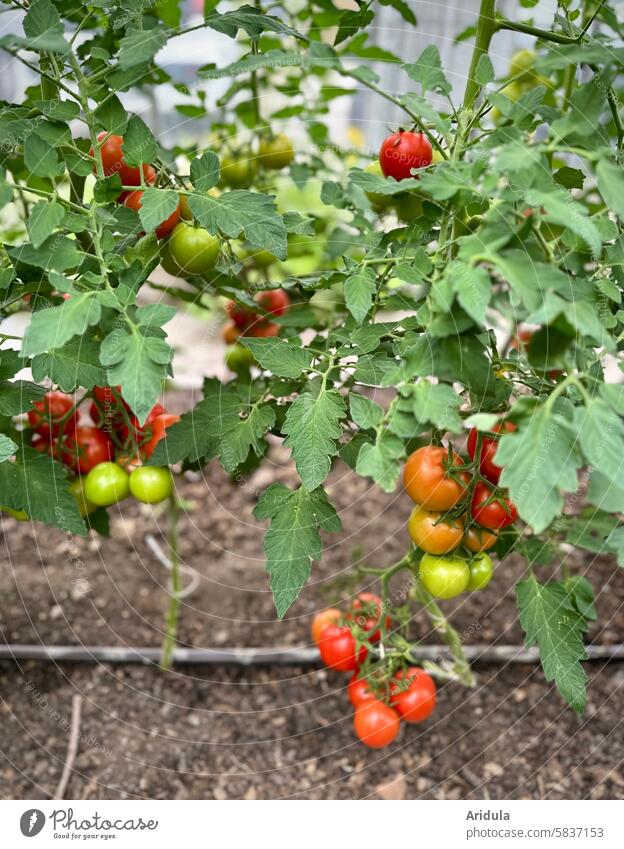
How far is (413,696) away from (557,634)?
0.26 m

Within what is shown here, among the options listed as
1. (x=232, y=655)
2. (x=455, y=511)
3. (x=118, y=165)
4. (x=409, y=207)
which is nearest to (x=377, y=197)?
(x=409, y=207)

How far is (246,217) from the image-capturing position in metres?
0.77

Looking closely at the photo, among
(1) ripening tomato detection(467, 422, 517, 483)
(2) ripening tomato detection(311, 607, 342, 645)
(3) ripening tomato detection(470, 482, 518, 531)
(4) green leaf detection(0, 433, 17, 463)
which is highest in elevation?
(4) green leaf detection(0, 433, 17, 463)

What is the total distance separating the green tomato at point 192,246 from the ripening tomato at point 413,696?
590 mm

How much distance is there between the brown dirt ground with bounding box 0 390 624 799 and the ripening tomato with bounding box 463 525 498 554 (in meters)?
0.42

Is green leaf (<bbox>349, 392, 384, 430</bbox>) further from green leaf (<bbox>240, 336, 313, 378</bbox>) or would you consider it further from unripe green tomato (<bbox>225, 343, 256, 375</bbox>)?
unripe green tomato (<bbox>225, 343, 256, 375</bbox>)

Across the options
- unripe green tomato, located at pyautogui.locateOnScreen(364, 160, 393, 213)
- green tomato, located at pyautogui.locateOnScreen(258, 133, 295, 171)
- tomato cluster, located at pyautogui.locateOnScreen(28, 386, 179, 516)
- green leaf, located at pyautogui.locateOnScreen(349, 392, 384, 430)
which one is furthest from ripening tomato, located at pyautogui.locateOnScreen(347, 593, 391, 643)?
green tomato, located at pyautogui.locateOnScreen(258, 133, 295, 171)

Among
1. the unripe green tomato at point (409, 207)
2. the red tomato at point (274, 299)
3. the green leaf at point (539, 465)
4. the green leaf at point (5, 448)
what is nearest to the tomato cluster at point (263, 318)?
the red tomato at point (274, 299)

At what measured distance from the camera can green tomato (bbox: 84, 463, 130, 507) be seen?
95cm

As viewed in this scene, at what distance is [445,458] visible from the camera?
81cm

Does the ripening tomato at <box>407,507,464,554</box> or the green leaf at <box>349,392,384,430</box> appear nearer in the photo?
the green leaf at <box>349,392,384,430</box>

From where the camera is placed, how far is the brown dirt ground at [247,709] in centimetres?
116
